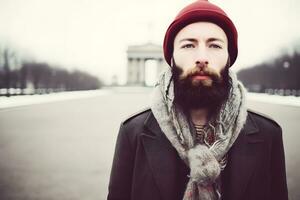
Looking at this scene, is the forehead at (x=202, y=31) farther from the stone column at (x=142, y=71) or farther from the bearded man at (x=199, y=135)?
the stone column at (x=142, y=71)

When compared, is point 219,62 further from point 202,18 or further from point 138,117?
point 138,117

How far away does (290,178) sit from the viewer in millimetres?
5277

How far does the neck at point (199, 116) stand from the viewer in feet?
7.02

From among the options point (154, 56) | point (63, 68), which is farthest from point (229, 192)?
point (154, 56)

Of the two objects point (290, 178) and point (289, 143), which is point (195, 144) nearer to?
point (290, 178)

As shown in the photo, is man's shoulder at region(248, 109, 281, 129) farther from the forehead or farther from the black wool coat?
the forehead

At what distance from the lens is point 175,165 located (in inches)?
81.0

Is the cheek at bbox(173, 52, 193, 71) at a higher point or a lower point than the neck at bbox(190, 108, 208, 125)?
higher

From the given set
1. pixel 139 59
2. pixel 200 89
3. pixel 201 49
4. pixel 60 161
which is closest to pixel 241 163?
pixel 200 89

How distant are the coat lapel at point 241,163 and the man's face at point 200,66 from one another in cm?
29

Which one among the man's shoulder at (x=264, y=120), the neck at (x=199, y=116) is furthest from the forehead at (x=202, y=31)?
the man's shoulder at (x=264, y=120)

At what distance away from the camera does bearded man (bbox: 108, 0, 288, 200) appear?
6.60 ft

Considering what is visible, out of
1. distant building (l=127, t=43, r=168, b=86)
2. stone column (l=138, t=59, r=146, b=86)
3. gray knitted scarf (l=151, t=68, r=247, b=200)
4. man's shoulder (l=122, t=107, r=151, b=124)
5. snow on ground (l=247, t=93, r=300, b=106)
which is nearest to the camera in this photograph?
gray knitted scarf (l=151, t=68, r=247, b=200)

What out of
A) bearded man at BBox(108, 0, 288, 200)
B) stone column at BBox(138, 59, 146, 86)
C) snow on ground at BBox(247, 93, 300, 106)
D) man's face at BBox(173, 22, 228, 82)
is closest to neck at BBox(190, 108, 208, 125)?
bearded man at BBox(108, 0, 288, 200)
